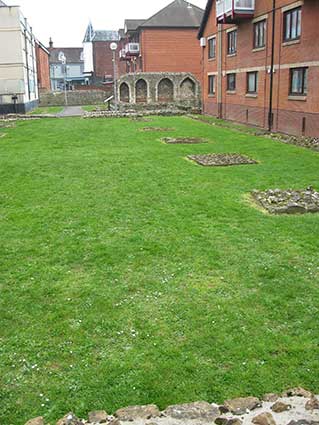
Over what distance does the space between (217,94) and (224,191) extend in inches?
1047

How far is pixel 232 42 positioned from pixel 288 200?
1027 inches

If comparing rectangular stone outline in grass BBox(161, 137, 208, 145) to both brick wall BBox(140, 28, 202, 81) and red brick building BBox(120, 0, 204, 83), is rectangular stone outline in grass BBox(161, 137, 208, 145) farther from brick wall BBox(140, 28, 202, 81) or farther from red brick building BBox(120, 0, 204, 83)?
red brick building BBox(120, 0, 204, 83)

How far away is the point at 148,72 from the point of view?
56.2m

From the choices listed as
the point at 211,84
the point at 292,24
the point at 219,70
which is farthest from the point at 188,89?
the point at 292,24

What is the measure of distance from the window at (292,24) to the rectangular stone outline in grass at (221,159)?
9.37m

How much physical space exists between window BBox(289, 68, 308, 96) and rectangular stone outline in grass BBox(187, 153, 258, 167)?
7545 millimetres

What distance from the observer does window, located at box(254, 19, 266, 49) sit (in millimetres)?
28339

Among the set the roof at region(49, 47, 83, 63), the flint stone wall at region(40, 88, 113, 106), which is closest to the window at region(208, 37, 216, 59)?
the flint stone wall at region(40, 88, 113, 106)

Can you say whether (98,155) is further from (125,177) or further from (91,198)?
(91,198)

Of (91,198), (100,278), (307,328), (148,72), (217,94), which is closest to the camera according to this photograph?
(307,328)

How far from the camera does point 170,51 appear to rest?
5850cm

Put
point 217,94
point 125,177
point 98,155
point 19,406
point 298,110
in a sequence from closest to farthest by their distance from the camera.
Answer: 1. point 19,406
2. point 125,177
3. point 98,155
4. point 298,110
5. point 217,94

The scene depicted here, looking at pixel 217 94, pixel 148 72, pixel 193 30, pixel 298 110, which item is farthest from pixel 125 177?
pixel 193 30

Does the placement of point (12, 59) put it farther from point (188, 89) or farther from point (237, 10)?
point (237, 10)
